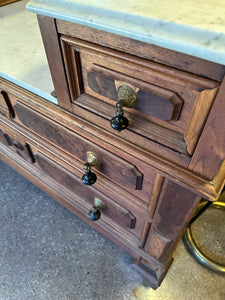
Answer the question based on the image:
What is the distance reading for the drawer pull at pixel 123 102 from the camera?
1.15 ft

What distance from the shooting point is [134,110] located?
1.25ft

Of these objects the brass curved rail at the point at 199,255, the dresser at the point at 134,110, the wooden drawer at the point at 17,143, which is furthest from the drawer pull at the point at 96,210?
the brass curved rail at the point at 199,255

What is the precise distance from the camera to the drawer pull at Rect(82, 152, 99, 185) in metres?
0.51

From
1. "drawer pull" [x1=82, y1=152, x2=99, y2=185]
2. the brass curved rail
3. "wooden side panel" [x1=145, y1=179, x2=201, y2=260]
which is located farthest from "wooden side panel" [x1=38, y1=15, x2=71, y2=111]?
the brass curved rail

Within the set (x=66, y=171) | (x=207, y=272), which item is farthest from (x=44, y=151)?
(x=207, y=272)

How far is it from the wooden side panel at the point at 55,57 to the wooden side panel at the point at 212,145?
27cm

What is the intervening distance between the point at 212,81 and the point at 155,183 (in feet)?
0.81

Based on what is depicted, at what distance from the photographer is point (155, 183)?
461 millimetres

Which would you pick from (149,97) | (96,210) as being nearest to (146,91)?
(149,97)

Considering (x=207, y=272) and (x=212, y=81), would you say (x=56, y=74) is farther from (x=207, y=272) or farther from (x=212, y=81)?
(x=207, y=272)

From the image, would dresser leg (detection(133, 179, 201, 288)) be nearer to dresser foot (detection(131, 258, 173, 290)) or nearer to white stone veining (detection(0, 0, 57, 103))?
dresser foot (detection(131, 258, 173, 290))

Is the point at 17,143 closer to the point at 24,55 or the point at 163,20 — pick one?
the point at 24,55

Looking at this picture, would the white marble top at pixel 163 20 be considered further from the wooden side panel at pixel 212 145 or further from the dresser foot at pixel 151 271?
the dresser foot at pixel 151 271

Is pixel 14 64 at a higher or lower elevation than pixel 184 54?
lower
